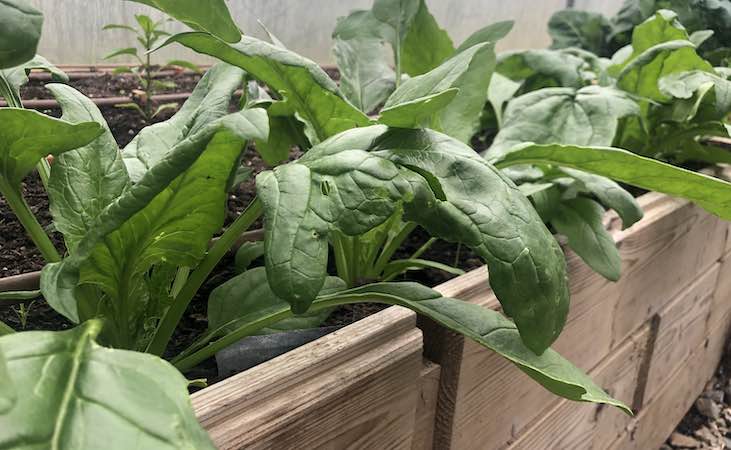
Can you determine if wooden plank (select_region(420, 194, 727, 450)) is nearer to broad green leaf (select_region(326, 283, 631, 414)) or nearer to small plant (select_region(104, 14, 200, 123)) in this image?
broad green leaf (select_region(326, 283, 631, 414))

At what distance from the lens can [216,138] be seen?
519 mm

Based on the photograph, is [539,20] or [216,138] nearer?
[216,138]

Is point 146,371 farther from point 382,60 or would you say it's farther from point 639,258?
point 639,258

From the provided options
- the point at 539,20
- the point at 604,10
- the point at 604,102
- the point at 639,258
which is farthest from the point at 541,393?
the point at 604,10

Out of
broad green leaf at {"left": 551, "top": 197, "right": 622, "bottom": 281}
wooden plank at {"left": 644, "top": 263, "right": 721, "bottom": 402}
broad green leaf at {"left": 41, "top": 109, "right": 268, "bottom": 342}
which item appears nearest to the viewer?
broad green leaf at {"left": 41, "top": 109, "right": 268, "bottom": 342}

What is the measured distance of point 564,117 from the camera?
1058 millimetres

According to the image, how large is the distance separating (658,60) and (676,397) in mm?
895

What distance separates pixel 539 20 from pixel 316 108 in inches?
63.2

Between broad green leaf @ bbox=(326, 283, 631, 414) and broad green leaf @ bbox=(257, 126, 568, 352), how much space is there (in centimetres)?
6

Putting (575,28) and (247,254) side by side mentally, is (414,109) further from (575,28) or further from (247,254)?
(575,28)

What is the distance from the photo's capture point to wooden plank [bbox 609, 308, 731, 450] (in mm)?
Result: 1505

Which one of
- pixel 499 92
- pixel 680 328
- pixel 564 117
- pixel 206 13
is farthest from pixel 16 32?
pixel 680 328

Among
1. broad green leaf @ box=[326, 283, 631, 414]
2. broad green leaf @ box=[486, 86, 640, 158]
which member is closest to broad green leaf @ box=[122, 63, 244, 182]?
broad green leaf @ box=[326, 283, 631, 414]

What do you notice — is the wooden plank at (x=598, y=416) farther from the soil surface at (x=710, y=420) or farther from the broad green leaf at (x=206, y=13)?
the broad green leaf at (x=206, y=13)
